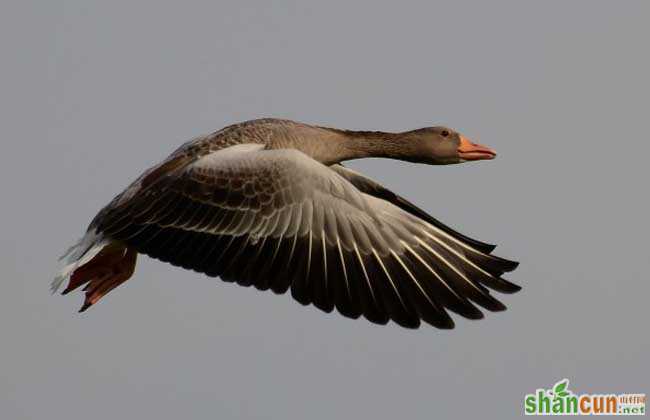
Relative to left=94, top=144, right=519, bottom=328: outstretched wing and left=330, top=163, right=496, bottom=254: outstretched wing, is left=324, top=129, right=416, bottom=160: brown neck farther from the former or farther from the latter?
left=94, top=144, right=519, bottom=328: outstretched wing

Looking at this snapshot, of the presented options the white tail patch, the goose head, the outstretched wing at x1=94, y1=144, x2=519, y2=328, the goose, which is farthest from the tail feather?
the goose head

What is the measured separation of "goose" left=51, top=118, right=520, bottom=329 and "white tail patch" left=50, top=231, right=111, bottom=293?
0.08ft

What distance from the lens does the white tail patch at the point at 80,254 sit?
1415 cm

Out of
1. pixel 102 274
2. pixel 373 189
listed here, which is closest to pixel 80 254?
pixel 102 274

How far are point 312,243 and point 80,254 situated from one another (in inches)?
128

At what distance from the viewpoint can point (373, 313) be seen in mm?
12828

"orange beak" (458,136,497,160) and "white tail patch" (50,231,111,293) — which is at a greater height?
"orange beak" (458,136,497,160)

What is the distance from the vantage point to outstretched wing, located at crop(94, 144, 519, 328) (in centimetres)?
1291

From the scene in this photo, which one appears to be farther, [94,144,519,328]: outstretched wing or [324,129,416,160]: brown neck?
[324,129,416,160]: brown neck

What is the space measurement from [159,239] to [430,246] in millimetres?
3220

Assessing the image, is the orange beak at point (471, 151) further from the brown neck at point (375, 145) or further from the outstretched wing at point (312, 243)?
the outstretched wing at point (312, 243)

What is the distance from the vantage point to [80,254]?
14.5 meters

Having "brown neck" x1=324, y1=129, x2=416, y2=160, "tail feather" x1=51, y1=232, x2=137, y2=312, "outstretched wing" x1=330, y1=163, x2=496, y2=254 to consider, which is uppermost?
"brown neck" x1=324, y1=129, x2=416, y2=160

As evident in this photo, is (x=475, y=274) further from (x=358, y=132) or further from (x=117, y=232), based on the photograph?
(x=117, y=232)
